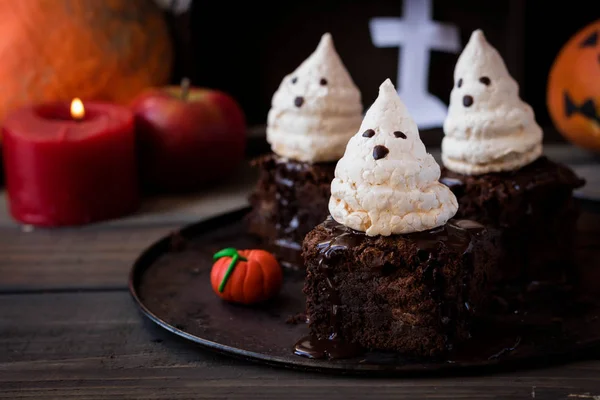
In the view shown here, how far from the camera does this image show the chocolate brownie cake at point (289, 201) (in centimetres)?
236

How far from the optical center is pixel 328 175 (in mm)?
2348

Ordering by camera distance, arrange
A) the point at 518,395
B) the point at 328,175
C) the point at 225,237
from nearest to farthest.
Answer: the point at 518,395 → the point at 328,175 → the point at 225,237

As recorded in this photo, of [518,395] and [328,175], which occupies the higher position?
[328,175]

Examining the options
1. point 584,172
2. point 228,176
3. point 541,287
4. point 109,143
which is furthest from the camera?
point 228,176

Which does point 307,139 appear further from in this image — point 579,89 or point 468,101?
point 579,89

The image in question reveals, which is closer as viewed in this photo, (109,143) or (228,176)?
(109,143)

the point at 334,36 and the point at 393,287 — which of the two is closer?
the point at 393,287

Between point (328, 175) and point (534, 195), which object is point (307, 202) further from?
point (534, 195)

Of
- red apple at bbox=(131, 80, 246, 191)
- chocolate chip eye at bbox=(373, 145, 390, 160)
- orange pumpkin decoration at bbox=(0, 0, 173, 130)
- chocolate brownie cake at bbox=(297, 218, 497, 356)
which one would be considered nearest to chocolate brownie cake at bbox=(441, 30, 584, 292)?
chocolate brownie cake at bbox=(297, 218, 497, 356)

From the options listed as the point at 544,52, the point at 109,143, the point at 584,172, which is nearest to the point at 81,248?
the point at 109,143

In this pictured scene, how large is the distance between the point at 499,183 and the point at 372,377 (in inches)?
28.9

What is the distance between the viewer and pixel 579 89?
306 centimetres

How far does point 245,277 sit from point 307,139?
0.54 meters

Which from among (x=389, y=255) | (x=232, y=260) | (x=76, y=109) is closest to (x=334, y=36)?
(x=76, y=109)
